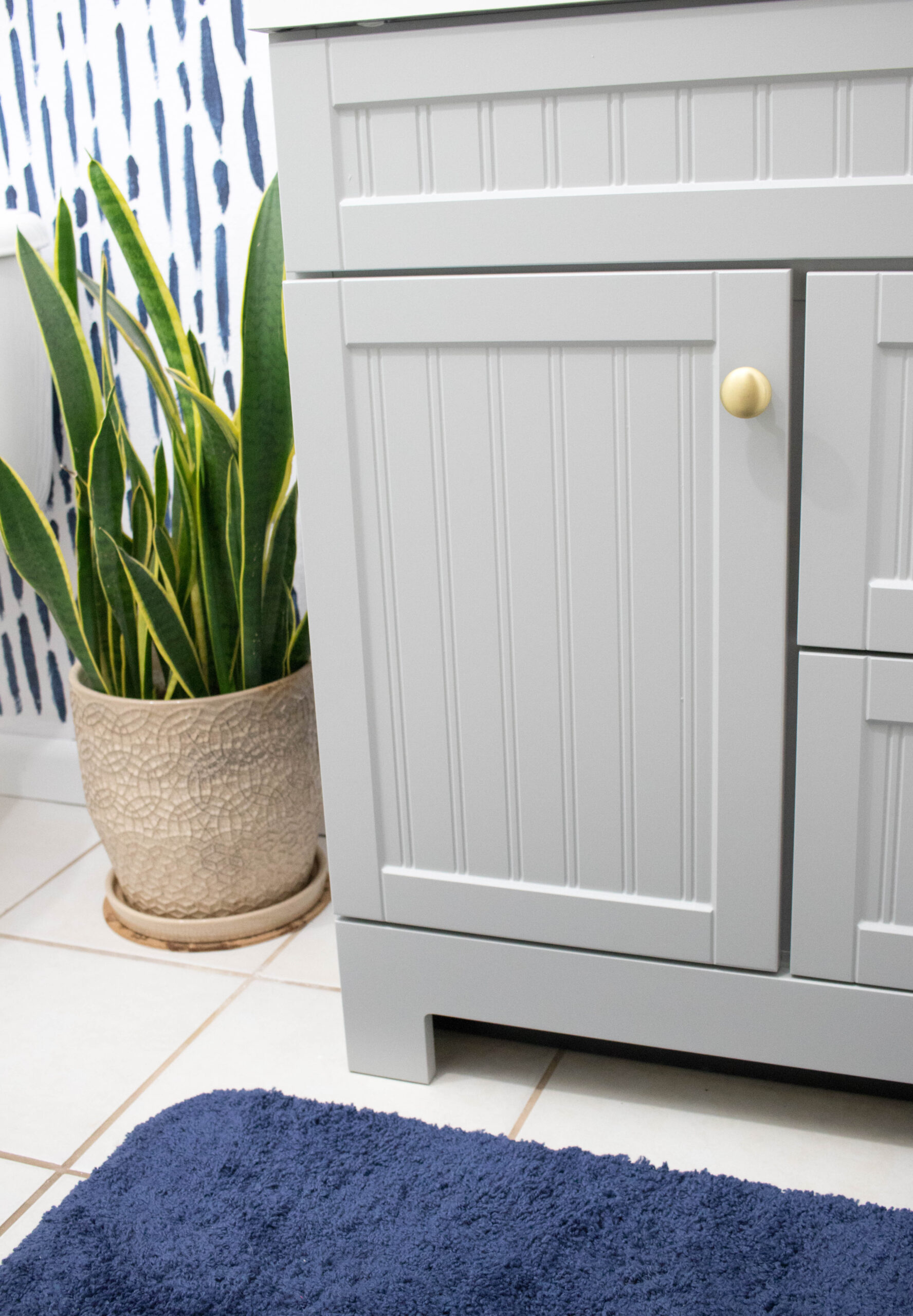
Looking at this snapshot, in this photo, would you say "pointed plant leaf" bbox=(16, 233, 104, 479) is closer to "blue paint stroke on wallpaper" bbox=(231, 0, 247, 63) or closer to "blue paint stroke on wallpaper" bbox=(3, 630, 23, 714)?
"blue paint stroke on wallpaper" bbox=(231, 0, 247, 63)

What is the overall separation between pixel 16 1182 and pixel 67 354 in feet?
2.24

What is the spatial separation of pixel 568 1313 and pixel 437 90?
0.74 m

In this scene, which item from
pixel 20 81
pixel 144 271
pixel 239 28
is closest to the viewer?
pixel 144 271

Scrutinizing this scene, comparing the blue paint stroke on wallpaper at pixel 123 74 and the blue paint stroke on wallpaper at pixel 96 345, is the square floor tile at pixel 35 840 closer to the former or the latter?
the blue paint stroke on wallpaper at pixel 96 345

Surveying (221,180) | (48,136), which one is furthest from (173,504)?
(48,136)

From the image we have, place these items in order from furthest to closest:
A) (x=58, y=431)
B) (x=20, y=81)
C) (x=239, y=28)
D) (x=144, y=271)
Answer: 1. (x=58, y=431)
2. (x=20, y=81)
3. (x=239, y=28)
4. (x=144, y=271)

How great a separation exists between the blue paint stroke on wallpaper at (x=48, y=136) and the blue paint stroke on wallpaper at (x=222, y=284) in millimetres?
205

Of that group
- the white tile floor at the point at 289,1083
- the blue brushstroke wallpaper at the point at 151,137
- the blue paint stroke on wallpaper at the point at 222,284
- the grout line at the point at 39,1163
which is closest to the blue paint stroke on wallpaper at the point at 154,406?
the blue brushstroke wallpaper at the point at 151,137

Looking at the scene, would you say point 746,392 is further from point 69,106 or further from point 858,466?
point 69,106

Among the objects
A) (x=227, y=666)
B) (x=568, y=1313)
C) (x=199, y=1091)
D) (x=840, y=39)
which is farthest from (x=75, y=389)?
(x=568, y=1313)

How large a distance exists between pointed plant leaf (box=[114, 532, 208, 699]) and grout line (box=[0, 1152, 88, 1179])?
41 cm

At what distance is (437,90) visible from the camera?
0.75 metres

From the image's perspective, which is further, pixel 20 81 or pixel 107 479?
pixel 20 81

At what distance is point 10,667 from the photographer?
154 cm
